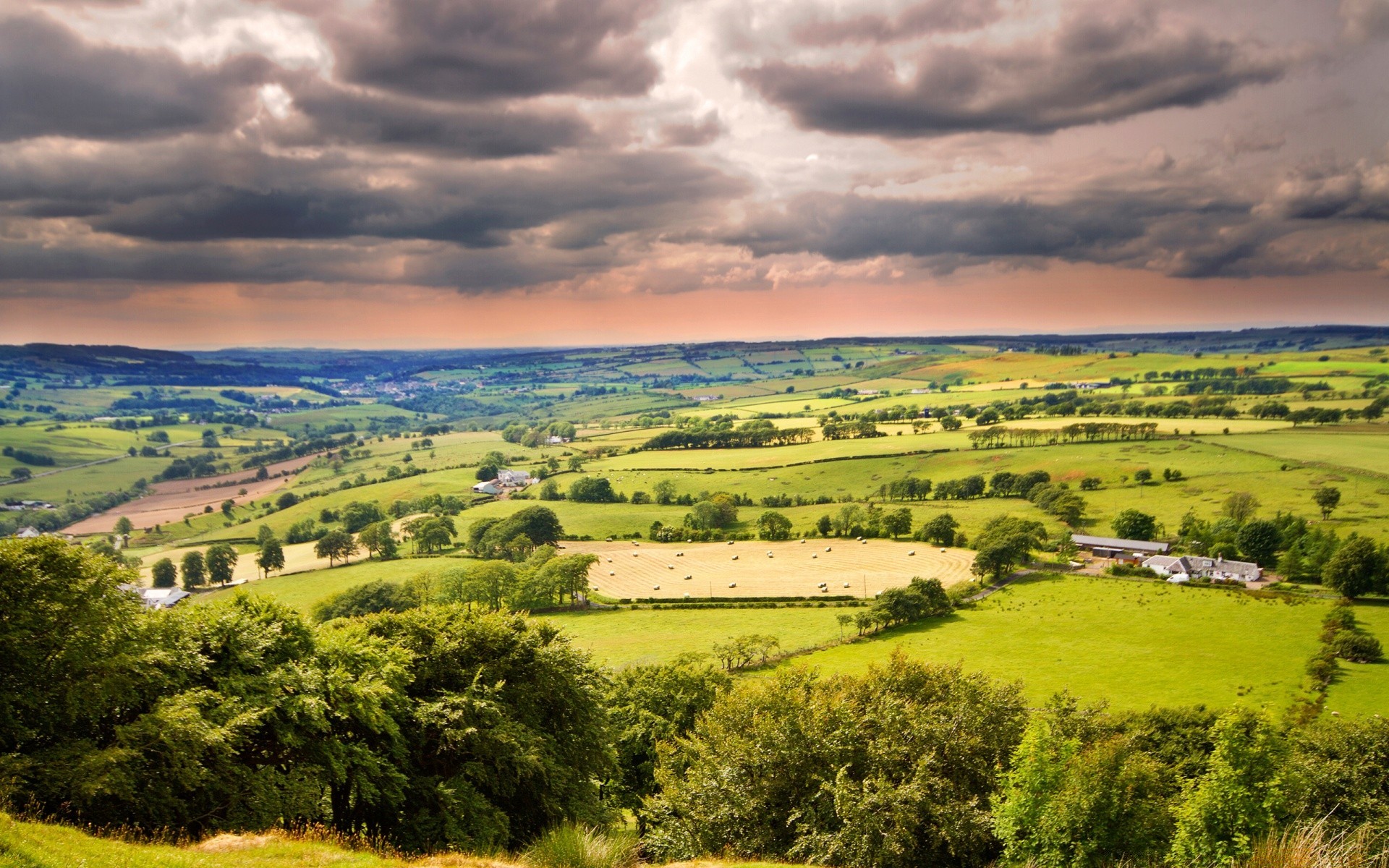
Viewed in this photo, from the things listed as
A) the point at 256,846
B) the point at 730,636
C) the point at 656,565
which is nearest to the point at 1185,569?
the point at 730,636

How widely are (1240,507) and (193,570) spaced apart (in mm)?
168379

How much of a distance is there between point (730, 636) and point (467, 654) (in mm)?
48980

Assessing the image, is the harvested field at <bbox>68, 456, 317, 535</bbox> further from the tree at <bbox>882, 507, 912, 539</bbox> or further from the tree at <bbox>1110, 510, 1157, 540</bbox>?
the tree at <bbox>1110, 510, 1157, 540</bbox>

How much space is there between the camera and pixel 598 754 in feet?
94.1

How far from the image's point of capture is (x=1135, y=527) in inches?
4240

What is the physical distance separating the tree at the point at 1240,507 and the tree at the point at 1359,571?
2567 cm

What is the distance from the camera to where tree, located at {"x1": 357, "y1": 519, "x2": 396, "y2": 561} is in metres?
121

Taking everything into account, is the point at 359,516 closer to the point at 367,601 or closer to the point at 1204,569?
the point at 367,601

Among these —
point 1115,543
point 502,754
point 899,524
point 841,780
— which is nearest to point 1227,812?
point 841,780

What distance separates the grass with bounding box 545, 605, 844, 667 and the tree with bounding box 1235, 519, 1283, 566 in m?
59.9

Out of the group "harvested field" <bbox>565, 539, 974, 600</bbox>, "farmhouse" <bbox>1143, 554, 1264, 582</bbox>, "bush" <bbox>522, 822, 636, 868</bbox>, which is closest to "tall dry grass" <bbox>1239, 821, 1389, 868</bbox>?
"bush" <bbox>522, 822, 636, 868</bbox>

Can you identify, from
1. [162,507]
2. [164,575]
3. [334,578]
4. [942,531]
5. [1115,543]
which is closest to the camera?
[1115,543]

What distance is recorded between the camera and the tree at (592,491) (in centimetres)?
15038

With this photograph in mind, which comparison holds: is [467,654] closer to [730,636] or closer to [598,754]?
[598,754]
